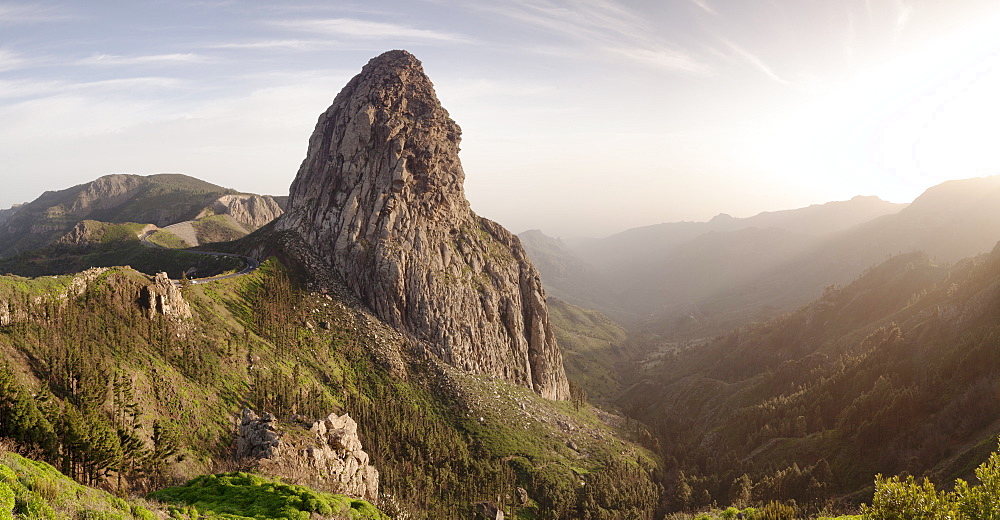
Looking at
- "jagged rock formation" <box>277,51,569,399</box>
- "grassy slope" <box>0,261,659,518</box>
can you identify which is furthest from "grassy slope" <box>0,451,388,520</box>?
"jagged rock formation" <box>277,51,569,399</box>

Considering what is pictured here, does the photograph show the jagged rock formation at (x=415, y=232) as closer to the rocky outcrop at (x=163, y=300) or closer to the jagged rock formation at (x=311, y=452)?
the rocky outcrop at (x=163, y=300)

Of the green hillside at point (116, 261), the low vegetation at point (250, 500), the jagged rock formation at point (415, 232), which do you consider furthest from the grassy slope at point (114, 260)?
the low vegetation at point (250, 500)

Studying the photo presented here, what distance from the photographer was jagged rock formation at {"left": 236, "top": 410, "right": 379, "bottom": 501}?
59.5 metres

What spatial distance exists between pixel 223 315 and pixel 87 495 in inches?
3057

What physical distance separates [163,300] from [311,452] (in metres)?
44.4

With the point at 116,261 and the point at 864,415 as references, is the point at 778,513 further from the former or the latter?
the point at 116,261

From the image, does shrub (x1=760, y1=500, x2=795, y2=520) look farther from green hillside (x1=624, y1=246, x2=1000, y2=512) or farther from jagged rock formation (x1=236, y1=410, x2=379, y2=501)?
green hillside (x1=624, y1=246, x2=1000, y2=512)

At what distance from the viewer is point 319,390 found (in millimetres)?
101188

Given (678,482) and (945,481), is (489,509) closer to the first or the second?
(678,482)

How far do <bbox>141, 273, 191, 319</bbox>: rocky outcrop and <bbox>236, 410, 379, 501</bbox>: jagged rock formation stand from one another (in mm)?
25712

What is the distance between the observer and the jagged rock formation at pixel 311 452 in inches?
2341

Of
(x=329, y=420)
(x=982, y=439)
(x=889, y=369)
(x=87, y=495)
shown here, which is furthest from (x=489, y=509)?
(x=889, y=369)

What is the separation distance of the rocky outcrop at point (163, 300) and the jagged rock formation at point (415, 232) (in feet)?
179

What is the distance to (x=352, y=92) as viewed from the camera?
552 ft
